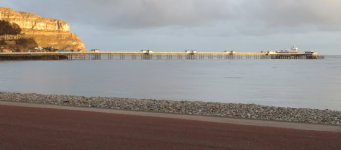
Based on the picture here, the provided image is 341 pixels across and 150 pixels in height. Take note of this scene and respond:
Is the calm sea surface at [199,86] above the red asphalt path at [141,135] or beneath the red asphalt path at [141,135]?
beneath

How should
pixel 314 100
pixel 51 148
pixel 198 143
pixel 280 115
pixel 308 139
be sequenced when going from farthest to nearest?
pixel 314 100 < pixel 280 115 < pixel 308 139 < pixel 198 143 < pixel 51 148

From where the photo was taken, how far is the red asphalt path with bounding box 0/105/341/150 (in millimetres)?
7750

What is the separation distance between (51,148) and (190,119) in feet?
17.7

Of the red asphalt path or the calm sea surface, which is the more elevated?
the red asphalt path

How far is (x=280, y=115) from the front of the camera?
44.3 feet

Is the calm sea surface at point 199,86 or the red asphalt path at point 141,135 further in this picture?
the calm sea surface at point 199,86

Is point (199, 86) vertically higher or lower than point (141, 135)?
lower

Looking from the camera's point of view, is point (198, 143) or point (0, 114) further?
point (0, 114)

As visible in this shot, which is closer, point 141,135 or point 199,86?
point 141,135

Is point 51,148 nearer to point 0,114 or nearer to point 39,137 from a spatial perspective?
point 39,137

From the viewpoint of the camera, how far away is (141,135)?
8.84 metres

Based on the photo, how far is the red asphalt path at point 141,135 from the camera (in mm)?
7750

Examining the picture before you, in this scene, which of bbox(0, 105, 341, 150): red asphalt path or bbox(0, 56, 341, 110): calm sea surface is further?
bbox(0, 56, 341, 110): calm sea surface

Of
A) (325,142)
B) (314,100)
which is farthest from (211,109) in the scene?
(314,100)
